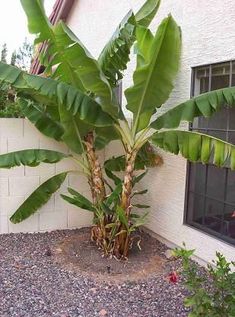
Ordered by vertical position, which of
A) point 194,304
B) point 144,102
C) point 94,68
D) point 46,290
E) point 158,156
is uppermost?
point 94,68

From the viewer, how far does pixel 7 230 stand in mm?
6582

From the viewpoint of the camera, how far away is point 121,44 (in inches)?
176

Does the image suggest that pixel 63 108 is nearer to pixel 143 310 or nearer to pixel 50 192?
pixel 50 192

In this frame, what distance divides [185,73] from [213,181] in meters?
1.66

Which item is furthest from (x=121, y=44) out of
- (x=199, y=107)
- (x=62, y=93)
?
(x=199, y=107)

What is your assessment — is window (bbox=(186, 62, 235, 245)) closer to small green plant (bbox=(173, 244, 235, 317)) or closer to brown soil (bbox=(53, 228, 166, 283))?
brown soil (bbox=(53, 228, 166, 283))

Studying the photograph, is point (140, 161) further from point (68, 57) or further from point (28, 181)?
point (68, 57)

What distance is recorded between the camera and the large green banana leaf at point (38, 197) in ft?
20.5

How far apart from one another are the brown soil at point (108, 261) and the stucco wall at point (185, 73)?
0.45m

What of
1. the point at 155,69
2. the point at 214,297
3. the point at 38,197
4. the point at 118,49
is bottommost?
the point at 214,297

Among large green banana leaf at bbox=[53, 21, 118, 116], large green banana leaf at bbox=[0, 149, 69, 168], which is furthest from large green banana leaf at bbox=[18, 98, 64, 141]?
large green banana leaf at bbox=[53, 21, 118, 116]

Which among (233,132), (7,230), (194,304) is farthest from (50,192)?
(194,304)

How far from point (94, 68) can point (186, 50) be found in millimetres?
1956

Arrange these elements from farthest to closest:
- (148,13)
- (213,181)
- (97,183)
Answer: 1. (97,183)
2. (213,181)
3. (148,13)
